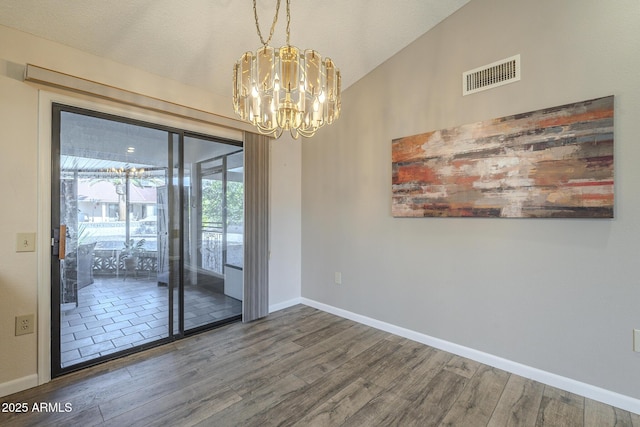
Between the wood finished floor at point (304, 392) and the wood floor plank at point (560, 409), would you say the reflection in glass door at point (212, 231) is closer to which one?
the wood finished floor at point (304, 392)

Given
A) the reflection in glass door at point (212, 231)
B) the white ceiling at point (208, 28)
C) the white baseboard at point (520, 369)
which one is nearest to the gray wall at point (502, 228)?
the white baseboard at point (520, 369)

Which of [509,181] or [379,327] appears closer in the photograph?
[509,181]

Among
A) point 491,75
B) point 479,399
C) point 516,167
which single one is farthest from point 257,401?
point 491,75

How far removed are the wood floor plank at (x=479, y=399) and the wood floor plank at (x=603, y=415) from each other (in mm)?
465

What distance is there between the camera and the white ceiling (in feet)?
6.68

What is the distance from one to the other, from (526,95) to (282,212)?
2815mm

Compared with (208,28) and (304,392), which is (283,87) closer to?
(208,28)

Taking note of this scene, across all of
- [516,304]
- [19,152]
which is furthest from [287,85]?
[516,304]

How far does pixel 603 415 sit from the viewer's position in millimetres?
1835

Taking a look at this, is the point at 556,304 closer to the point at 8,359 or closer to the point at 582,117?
the point at 582,117

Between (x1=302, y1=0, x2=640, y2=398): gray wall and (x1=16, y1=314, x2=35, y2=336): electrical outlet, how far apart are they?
2.78 metres

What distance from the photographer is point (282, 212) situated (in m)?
3.82

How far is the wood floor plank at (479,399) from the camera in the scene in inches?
71.3

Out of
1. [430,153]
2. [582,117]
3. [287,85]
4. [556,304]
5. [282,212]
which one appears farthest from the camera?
[282,212]
